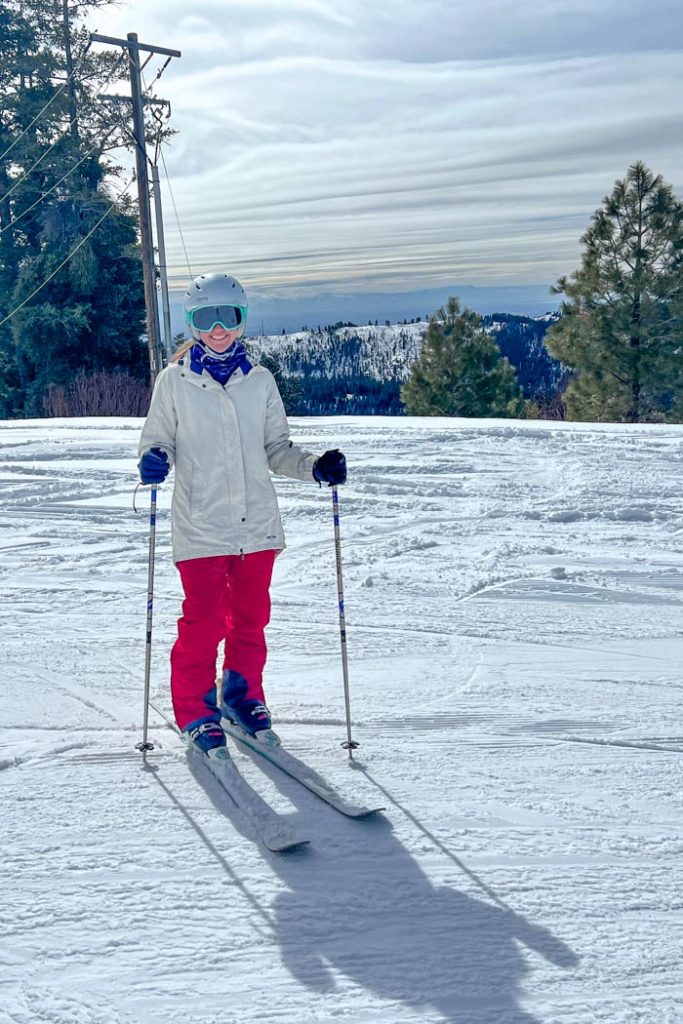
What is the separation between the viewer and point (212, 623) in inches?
130

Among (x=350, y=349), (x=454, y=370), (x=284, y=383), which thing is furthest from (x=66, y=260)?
(x=350, y=349)

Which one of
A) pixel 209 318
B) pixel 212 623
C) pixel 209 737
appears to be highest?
pixel 209 318

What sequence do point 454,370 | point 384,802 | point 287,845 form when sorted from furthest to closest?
point 454,370 < point 384,802 < point 287,845

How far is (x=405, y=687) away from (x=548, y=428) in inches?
326

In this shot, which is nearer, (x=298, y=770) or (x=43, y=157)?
(x=298, y=770)

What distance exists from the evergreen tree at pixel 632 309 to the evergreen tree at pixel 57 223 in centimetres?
1384

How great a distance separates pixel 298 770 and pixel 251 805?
311 mm

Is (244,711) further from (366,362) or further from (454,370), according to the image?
(366,362)

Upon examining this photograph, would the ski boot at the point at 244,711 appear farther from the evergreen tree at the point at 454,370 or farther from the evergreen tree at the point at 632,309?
the evergreen tree at the point at 454,370

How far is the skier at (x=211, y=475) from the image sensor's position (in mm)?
3279

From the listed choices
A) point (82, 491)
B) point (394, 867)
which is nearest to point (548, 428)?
point (82, 491)

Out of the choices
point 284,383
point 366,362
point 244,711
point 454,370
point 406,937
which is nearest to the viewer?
point 406,937

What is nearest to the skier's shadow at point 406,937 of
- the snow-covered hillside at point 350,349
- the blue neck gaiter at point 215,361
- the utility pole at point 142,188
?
the blue neck gaiter at point 215,361

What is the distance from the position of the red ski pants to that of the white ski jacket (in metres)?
0.07
